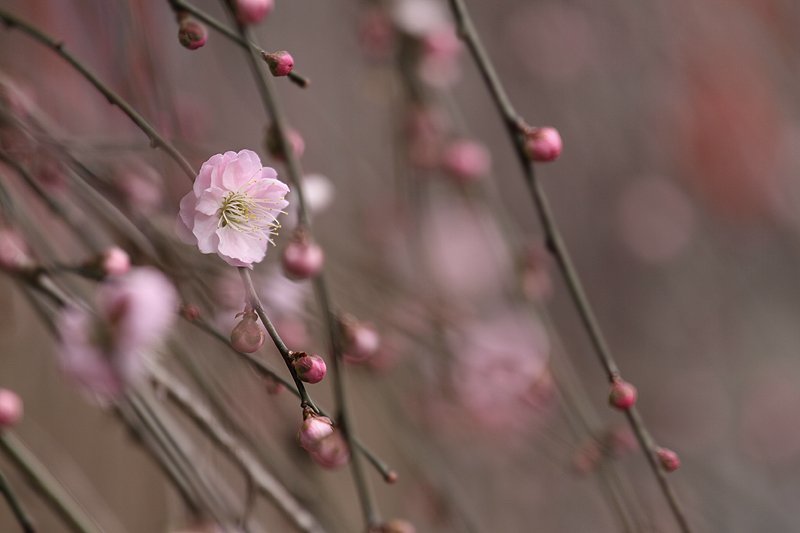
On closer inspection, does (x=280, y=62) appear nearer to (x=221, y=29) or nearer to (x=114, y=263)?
(x=221, y=29)

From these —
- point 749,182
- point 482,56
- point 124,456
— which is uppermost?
point 482,56

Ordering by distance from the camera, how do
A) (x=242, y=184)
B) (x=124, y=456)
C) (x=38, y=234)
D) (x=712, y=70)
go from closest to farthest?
(x=242, y=184) < (x=38, y=234) < (x=124, y=456) < (x=712, y=70)

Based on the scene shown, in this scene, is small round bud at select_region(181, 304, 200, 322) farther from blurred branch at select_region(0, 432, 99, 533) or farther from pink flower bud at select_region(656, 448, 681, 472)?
pink flower bud at select_region(656, 448, 681, 472)

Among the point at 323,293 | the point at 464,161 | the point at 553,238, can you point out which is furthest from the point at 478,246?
the point at 323,293

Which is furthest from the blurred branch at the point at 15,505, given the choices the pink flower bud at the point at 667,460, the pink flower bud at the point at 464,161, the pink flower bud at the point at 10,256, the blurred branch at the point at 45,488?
the pink flower bud at the point at 464,161

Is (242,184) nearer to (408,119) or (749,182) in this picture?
(408,119)

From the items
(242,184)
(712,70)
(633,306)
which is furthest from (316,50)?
(242,184)

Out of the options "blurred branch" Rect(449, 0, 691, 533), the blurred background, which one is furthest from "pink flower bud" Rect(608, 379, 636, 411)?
the blurred background

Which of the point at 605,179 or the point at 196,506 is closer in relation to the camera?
the point at 196,506
